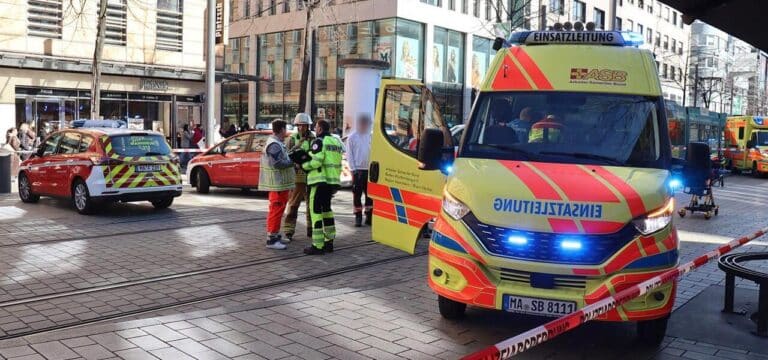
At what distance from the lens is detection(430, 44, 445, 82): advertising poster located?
42.1 meters

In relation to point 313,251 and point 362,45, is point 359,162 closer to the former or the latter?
point 313,251

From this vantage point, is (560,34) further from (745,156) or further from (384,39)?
(384,39)

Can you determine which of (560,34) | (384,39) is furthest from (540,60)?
(384,39)

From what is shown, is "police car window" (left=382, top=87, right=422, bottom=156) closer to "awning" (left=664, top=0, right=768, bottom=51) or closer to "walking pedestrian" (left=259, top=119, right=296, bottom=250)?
"walking pedestrian" (left=259, top=119, right=296, bottom=250)

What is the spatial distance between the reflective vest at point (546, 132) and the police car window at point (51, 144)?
1073cm

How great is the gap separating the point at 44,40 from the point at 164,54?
469 cm

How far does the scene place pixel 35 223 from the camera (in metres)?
11.5

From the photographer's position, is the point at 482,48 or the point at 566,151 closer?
the point at 566,151

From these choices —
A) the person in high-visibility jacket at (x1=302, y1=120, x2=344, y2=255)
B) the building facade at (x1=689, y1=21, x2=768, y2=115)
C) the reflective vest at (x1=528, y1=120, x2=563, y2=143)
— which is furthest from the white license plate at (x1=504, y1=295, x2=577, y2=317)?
the building facade at (x1=689, y1=21, x2=768, y2=115)

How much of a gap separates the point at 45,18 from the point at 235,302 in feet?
73.3

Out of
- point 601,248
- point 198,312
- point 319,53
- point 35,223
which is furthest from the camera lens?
point 319,53

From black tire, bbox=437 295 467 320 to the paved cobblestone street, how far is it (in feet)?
0.24

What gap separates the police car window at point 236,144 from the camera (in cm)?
1609

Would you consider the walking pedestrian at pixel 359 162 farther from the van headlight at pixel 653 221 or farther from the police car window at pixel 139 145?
the van headlight at pixel 653 221
